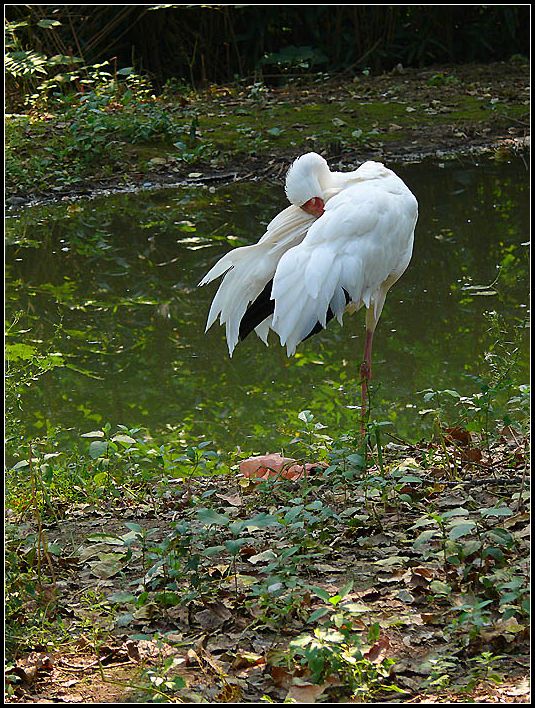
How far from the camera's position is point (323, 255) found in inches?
183

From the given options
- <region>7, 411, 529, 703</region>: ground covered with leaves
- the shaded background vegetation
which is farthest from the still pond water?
the shaded background vegetation

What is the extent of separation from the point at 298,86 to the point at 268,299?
31.5 ft

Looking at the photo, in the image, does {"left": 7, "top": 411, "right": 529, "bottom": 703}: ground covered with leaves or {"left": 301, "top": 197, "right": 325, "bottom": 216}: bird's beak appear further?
{"left": 301, "top": 197, "right": 325, "bottom": 216}: bird's beak

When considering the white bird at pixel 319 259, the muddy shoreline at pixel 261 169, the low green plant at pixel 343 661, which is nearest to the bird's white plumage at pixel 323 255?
the white bird at pixel 319 259

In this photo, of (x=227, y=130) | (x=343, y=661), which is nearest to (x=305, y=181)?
(x=343, y=661)

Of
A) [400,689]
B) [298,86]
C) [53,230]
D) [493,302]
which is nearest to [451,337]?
[493,302]

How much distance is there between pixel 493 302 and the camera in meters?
6.93

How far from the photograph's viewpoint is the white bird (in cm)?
458

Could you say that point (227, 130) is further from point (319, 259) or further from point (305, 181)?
point (319, 259)

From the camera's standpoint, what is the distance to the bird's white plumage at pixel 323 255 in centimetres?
458

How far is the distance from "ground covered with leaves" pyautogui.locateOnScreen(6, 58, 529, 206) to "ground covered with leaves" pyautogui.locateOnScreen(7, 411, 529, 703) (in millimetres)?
6635

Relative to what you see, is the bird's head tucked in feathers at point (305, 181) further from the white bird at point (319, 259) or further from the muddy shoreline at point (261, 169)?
the muddy shoreline at point (261, 169)

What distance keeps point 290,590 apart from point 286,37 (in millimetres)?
12902

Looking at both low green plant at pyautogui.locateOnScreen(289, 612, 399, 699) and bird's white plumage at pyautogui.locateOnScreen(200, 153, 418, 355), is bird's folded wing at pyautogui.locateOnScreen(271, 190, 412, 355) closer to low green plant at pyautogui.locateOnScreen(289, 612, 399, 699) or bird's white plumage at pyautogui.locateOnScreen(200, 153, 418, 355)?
bird's white plumage at pyautogui.locateOnScreen(200, 153, 418, 355)
